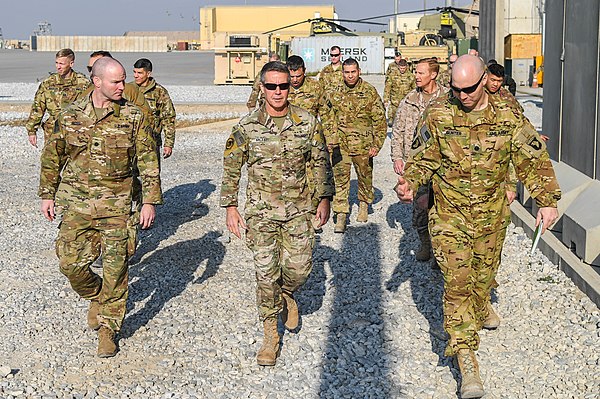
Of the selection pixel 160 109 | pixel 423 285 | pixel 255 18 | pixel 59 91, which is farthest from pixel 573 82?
pixel 255 18

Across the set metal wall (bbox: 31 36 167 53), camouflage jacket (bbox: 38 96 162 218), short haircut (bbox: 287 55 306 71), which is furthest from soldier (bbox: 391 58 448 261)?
metal wall (bbox: 31 36 167 53)

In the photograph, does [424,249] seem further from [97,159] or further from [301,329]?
[97,159]

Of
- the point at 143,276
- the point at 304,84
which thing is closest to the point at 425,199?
the point at 143,276

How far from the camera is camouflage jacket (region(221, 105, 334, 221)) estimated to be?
589 cm

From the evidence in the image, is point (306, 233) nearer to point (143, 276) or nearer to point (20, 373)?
point (20, 373)

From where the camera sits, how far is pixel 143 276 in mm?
8266

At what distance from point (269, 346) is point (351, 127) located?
4.56m

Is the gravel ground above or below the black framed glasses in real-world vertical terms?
below

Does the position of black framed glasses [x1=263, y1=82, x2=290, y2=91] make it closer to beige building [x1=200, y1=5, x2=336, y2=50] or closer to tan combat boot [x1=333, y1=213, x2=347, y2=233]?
tan combat boot [x1=333, y1=213, x2=347, y2=233]

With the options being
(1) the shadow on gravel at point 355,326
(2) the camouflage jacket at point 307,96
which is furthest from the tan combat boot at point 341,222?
(2) the camouflage jacket at point 307,96

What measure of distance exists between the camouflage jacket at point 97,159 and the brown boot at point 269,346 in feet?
3.71

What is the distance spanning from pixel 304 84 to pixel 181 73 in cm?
4346

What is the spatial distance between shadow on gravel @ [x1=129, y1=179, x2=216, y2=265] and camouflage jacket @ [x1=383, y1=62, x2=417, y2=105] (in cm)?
380

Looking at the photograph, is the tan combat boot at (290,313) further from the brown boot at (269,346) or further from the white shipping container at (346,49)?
the white shipping container at (346,49)
